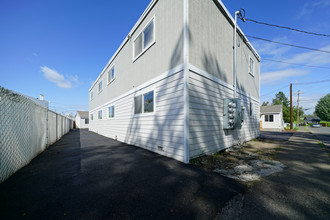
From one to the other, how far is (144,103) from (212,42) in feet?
12.5

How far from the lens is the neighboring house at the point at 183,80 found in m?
4.33

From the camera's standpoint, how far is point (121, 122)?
8633 mm

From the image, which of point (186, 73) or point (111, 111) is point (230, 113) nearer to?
point (186, 73)

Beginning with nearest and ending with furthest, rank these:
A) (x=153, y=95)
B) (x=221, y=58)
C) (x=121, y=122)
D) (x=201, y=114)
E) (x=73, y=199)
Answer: (x=73, y=199)
(x=201, y=114)
(x=153, y=95)
(x=221, y=58)
(x=121, y=122)

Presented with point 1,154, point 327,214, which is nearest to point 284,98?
point 327,214

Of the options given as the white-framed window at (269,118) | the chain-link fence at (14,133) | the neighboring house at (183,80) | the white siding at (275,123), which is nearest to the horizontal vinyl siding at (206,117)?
the neighboring house at (183,80)

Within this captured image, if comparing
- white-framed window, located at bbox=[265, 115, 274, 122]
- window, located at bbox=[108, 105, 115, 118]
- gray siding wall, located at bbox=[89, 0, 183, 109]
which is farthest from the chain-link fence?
white-framed window, located at bbox=[265, 115, 274, 122]

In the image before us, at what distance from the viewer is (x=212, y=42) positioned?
545 cm

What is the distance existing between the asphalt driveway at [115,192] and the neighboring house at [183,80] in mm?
1270

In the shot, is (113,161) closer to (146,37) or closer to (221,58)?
(146,37)

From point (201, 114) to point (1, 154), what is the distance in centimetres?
501

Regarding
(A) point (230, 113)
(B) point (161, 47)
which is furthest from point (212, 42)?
(A) point (230, 113)

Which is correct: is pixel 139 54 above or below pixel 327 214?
above

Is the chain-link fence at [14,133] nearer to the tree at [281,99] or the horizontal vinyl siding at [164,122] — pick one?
the horizontal vinyl siding at [164,122]
